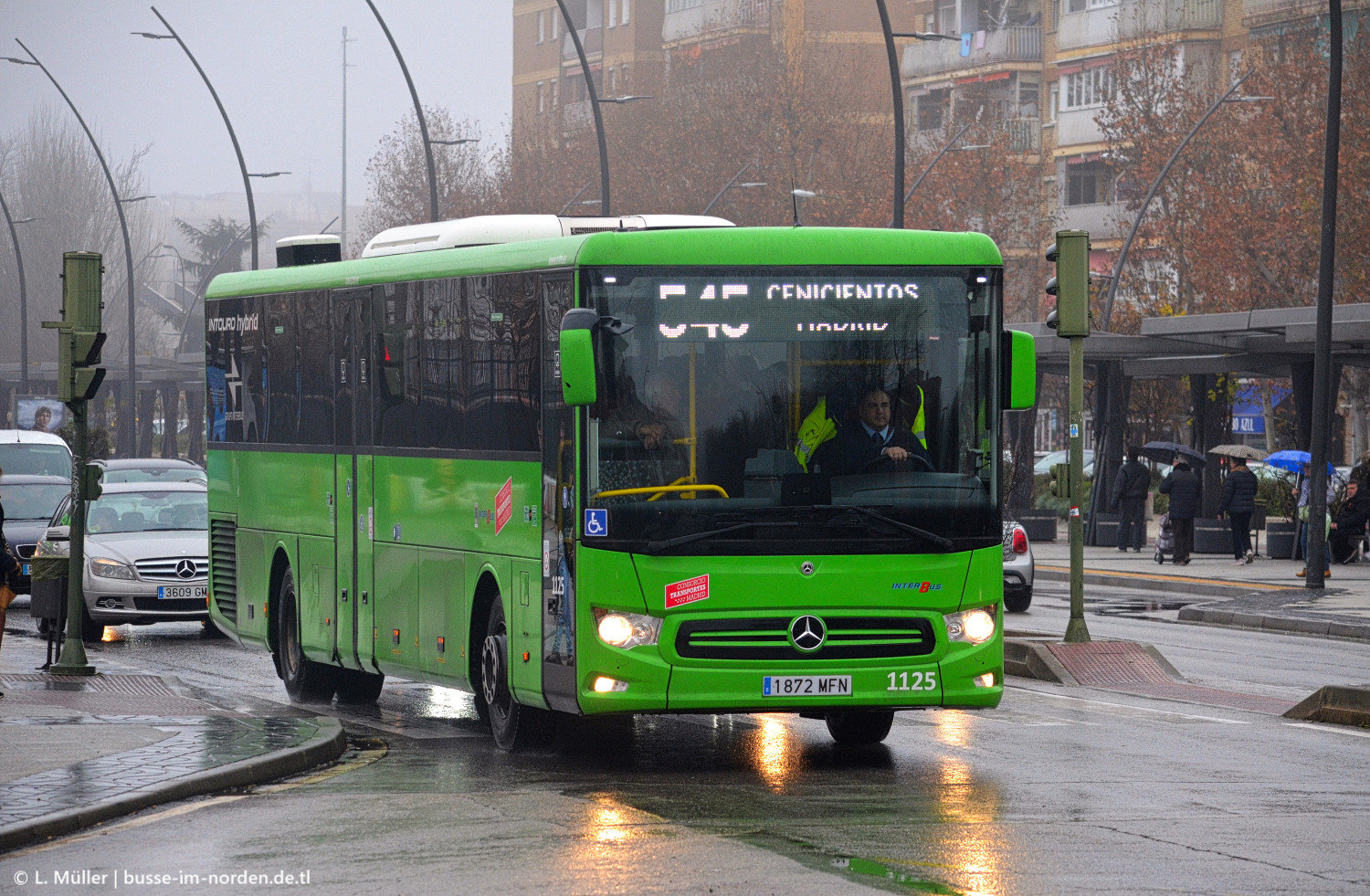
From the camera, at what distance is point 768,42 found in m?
81.9

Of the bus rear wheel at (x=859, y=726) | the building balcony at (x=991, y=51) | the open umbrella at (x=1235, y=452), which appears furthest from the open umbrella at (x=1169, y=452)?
the building balcony at (x=991, y=51)

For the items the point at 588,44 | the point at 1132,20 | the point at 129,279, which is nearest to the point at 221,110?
the point at 129,279

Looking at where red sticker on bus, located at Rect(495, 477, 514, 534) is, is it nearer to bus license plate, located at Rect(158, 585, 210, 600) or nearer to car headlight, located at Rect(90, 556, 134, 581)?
bus license plate, located at Rect(158, 585, 210, 600)

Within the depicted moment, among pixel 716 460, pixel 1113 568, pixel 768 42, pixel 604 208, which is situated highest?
pixel 768 42

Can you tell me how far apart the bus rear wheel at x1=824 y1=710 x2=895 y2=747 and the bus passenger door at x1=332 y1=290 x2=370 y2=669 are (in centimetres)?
335

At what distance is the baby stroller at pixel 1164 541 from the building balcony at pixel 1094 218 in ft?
131

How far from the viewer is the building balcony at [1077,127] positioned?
79438mm

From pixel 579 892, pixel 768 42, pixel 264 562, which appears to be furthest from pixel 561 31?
pixel 579 892

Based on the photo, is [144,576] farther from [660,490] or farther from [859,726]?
[660,490]

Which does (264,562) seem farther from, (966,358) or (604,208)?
(604,208)

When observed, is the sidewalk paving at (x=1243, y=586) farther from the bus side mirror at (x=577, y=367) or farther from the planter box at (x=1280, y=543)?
the bus side mirror at (x=577, y=367)

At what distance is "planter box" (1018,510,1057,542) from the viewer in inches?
1744

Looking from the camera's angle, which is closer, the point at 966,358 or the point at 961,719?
the point at 966,358

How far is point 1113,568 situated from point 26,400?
38.0m
